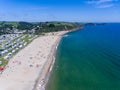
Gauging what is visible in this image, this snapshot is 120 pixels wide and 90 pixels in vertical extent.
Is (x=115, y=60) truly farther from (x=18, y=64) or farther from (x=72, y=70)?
(x=18, y=64)

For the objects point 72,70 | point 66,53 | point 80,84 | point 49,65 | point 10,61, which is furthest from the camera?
point 66,53

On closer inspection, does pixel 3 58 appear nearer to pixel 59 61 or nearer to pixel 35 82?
pixel 59 61

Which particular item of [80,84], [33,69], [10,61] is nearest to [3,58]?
[10,61]

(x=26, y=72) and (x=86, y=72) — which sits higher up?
(x=86, y=72)

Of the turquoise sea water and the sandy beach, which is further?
the sandy beach

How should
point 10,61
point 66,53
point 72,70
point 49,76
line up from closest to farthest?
point 49,76, point 72,70, point 10,61, point 66,53

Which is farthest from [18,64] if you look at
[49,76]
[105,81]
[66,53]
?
[105,81]

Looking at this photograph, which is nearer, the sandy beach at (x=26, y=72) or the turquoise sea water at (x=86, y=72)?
the turquoise sea water at (x=86, y=72)

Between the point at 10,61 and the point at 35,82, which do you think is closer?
the point at 35,82

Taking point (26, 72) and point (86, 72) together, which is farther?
point (26, 72)
